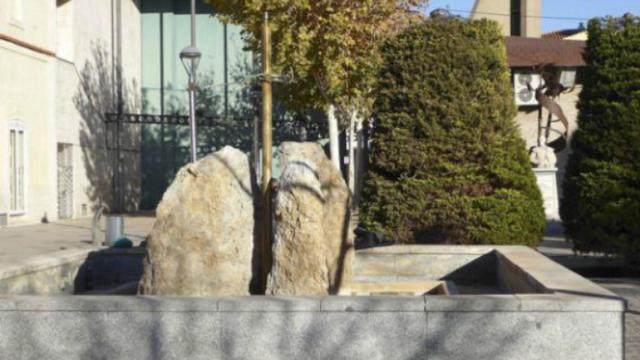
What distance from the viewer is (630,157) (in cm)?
1548

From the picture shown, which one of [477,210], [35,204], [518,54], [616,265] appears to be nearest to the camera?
[477,210]

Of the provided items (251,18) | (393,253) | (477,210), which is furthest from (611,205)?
(251,18)

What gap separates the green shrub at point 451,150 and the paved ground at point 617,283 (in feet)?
4.52

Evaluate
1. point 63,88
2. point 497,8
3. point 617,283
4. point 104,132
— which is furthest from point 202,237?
point 497,8

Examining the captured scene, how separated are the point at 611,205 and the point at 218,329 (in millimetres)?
9417

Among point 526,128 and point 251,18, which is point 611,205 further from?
point 526,128

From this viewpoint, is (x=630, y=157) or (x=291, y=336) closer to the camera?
(x=291, y=336)

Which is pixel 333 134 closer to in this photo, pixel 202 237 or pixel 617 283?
pixel 617 283

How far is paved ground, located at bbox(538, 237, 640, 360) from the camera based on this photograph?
9.93m

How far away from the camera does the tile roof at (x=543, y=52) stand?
44.0 metres

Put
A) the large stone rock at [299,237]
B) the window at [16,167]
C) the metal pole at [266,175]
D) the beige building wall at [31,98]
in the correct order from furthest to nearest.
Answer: the window at [16,167] → the beige building wall at [31,98] → the metal pole at [266,175] → the large stone rock at [299,237]

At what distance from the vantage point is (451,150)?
13.8m

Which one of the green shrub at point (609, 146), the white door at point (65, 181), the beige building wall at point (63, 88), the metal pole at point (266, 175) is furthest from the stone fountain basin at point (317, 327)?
the white door at point (65, 181)

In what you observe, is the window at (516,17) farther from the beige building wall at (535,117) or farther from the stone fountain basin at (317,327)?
the stone fountain basin at (317,327)
